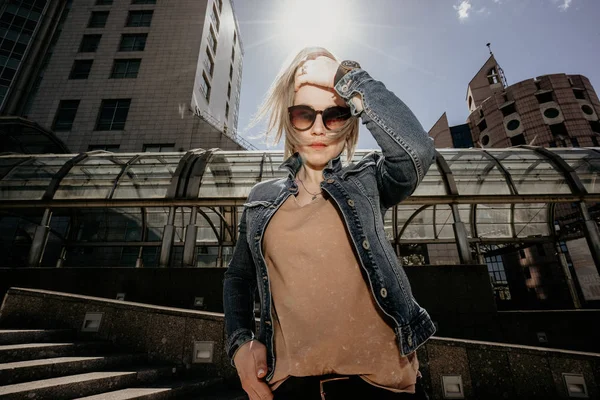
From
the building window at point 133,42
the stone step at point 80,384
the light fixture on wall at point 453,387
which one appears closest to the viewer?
the stone step at point 80,384

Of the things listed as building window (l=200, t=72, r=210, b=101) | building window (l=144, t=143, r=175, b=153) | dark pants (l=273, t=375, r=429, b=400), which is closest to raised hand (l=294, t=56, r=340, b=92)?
dark pants (l=273, t=375, r=429, b=400)

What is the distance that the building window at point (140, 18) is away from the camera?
22266mm

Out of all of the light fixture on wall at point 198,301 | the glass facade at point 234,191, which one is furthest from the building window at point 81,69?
the light fixture on wall at point 198,301

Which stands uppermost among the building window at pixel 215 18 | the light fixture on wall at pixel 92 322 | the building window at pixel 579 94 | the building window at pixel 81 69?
the building window at pixel 579 94

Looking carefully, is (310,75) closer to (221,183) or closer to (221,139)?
(221,183)

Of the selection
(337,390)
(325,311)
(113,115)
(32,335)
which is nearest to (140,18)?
(113,115)

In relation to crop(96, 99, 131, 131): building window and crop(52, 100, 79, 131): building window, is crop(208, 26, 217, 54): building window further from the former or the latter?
crop(52, 100, 79, 131): building window

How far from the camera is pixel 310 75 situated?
4.40ft

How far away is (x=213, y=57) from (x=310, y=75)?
1044 inches

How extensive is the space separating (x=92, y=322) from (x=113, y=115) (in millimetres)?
18685

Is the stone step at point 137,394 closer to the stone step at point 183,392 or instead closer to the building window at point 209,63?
the stone step at point 183,392

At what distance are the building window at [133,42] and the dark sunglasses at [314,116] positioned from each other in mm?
25711

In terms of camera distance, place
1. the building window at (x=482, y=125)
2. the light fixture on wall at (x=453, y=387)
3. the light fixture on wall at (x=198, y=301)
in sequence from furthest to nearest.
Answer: the building window at (x=482, y=125) → the light fixture on wall at (x=198, y=301) → the light fixture on wall at (x=453, y=387)

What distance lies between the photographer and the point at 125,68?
20.6 metres
